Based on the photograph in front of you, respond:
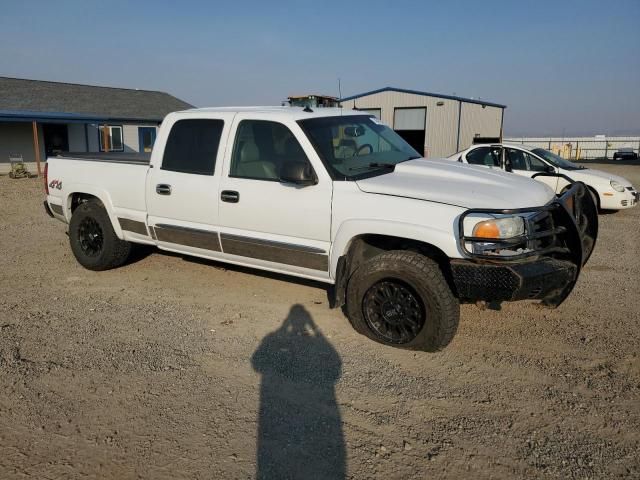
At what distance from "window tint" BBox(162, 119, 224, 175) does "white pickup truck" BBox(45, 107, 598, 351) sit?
0.01 m

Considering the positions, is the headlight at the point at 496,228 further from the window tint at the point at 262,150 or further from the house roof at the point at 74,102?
the house roof at the point at 74,102

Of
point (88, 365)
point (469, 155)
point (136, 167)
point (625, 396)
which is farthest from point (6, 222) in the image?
point (625, 396)

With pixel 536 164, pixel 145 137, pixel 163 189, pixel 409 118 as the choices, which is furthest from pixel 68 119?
pixel 163 189

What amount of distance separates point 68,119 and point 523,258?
78.8ft

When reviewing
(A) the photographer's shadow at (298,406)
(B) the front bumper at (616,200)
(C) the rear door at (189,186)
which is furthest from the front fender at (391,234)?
(B) the front bumper at (616,200)

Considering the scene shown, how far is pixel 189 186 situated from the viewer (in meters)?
5.20

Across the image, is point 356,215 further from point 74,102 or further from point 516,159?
point 74,102

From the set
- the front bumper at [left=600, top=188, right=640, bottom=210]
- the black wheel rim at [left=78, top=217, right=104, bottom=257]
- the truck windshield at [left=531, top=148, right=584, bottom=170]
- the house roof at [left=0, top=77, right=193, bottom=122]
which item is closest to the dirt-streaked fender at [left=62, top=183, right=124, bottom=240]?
the black wheel rim at [left=78, top=217, right=104, bottom=257]

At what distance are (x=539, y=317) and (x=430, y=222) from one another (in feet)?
6.10

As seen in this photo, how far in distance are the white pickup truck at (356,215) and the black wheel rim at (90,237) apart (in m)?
0.41

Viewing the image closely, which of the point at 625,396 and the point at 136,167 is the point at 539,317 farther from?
the point at 136,167

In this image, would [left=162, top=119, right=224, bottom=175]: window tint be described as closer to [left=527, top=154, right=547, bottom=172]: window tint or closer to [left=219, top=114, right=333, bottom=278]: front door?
[left=219, top=114, right=333, bottom=278]: front door

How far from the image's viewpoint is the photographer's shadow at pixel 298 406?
2.86 m

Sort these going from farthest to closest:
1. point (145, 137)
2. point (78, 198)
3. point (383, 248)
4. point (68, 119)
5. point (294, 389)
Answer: point (145, 137)
point (68, 119)
point (78, 198)
point (383, 248)
point (294, 389)
